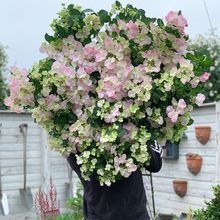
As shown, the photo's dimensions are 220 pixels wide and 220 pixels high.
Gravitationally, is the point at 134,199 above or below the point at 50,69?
below

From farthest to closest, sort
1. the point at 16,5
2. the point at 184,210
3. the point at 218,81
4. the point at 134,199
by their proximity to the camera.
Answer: the point at 218,81
the point at 16,5
the point at 184,210
the point at 134,199

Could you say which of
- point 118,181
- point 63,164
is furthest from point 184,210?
point 118,181

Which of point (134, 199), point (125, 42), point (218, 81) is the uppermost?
point (218, 81)

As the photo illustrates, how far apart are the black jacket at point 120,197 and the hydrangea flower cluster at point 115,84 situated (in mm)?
112

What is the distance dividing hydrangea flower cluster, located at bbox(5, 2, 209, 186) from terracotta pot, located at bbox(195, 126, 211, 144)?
2667mm

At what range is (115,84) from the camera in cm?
168

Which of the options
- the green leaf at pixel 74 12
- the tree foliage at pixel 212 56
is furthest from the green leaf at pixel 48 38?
the tree foliage at pixel 212 56

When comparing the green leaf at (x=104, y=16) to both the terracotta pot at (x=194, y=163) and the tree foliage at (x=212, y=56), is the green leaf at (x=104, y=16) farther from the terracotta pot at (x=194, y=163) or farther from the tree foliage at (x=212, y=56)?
the tree foliage at (x=212, y=56)

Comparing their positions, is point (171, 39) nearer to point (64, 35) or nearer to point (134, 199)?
point (64, 35)

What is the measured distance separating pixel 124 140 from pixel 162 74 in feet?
0.84

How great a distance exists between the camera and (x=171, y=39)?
5.52 feet

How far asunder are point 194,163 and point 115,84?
3.00 meters

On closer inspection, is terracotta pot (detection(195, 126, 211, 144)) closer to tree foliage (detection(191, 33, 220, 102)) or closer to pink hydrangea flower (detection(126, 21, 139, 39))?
tree foliage (detection(191, 33, 220, 102))

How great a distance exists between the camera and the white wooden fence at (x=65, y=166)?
176 inches
